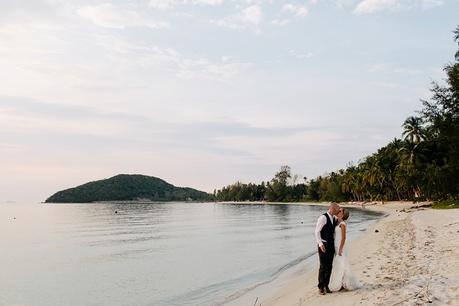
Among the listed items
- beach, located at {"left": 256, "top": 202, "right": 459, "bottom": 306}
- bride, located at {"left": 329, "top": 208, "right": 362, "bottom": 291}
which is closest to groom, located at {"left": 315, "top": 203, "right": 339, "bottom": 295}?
bride, located at {"left": 329, "top": 208, "right": 362, "bottom": 291}

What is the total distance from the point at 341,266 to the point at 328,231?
1157 millimetres

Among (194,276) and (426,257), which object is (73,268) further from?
(426,257)

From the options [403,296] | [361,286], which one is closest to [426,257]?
[361,286]

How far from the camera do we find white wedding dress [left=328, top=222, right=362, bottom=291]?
12.3 m

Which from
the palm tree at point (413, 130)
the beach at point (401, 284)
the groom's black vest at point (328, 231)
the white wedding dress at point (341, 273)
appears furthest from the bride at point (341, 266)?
the palm tree at point (413, 130)

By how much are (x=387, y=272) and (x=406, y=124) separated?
3403 inches

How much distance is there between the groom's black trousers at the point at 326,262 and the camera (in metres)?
12.3

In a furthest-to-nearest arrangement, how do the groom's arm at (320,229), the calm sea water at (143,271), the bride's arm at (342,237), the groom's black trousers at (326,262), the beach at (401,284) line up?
the calm sea water at (143,271) → the groom's black trousers at (326,262) → the groom's arm at (320,229) → the bride's arm at (342,237) → the beach at (401,284)

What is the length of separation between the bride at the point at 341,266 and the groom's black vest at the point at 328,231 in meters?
0.14

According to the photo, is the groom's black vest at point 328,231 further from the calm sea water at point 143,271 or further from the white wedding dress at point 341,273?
the calm sea water at point 143,271

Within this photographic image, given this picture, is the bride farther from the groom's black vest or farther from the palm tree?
the palm tree

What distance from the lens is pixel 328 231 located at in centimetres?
1227

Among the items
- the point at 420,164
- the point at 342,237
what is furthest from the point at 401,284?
the point at 420,164

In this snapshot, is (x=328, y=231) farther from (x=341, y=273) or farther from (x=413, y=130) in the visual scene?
(x=413, y=130)
